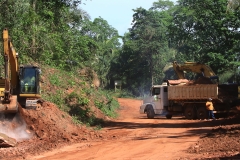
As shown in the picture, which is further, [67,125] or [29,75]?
[67,125]

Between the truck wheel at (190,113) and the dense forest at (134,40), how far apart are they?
7076 millimetres

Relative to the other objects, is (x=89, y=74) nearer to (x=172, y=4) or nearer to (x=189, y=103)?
(x=189, y=103)

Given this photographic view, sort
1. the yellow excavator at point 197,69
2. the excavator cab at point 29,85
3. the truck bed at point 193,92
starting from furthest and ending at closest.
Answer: the yellow excavator at point 197,69, the truck bed at point 193,92, the excavator cab at point 29,85

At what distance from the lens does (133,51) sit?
67250mm

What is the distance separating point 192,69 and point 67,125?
49.2ft

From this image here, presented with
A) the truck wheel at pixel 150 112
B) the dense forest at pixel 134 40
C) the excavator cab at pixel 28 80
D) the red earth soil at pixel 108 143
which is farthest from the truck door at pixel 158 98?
the excavator cab at pixel 28 80

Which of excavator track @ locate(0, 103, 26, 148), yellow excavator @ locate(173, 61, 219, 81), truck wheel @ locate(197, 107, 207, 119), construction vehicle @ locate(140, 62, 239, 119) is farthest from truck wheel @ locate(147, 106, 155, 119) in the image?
excavator track @ locate(0, 103, 26, 148)

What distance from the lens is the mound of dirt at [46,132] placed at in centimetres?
1456

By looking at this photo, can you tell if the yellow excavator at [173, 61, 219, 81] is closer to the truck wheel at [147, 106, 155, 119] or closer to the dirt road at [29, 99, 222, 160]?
the truck wheel at [147, 106, 155, 119]

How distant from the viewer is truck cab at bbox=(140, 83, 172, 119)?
3033 centimetres

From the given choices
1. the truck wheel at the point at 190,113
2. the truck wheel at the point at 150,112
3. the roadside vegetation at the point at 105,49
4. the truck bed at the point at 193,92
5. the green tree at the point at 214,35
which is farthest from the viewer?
the green tree at the point at 214,35

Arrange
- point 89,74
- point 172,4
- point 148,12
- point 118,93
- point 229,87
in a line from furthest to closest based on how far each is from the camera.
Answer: point 172,4 < point 148,12 < point 118,93 < point 89,74 < point 229,87

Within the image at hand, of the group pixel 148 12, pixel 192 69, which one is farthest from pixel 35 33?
pixel 148 12

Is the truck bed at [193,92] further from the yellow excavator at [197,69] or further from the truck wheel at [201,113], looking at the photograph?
the yellow excavator at [197,69]
